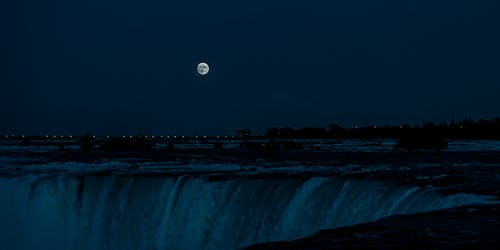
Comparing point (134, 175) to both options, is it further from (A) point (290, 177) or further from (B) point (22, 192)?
(A) point (290, 177)

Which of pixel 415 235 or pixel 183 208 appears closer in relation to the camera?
pixel 415 235

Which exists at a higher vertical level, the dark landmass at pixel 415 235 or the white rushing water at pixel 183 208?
the dark landmass at pixel 415 235

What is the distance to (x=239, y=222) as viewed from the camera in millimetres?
20391

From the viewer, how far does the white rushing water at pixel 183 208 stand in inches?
689

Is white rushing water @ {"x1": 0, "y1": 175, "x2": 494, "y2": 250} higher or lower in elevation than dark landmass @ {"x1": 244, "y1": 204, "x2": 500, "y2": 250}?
lower

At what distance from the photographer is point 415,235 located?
9984mm

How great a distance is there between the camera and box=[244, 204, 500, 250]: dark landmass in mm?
9148

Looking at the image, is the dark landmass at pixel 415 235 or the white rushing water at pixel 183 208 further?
the white rushing water at pixel 183 208

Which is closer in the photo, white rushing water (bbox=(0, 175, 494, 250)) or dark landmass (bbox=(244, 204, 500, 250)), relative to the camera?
dark landmass (bbox=(244, 204, 500, 250))

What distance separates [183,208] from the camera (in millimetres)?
22609

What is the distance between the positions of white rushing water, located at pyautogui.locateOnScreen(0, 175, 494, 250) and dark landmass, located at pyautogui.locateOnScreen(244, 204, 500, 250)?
2775 mm

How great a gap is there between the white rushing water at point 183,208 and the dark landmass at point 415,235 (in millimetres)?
2775

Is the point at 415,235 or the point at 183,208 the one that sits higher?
the point at 415,235

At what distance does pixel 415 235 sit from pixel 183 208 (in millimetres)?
13495
